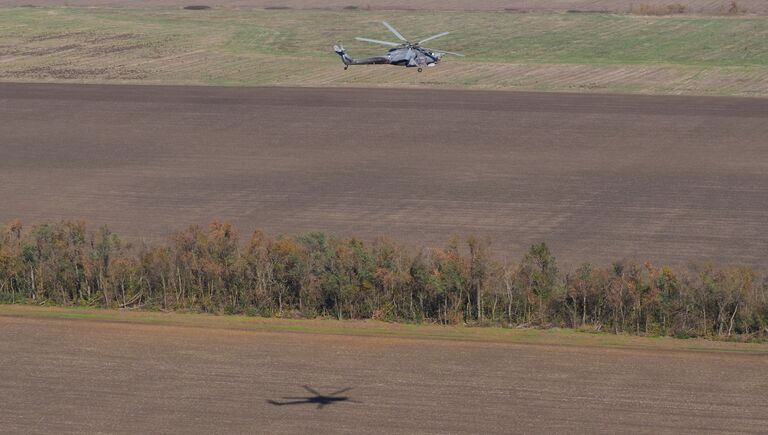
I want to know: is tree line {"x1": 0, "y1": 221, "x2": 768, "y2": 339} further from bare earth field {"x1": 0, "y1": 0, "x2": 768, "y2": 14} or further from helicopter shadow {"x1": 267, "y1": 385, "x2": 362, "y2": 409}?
bare earth field {"x1": 0, "y1": 0, "x2": 768, "y2": 14}

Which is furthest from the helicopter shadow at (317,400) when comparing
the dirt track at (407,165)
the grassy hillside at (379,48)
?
the grassy hillside at (379,48)

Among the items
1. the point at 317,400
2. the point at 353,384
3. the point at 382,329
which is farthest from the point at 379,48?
the point at 317,400

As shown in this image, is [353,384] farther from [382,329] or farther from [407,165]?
[407,165]

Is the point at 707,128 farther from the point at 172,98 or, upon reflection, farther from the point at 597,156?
the point at 172,98

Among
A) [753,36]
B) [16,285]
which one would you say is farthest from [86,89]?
[753,36]

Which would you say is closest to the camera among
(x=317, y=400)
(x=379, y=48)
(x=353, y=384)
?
(x=317, y=400)

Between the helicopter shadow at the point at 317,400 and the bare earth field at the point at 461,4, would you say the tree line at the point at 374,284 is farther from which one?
the bare earth field at the point at 461,4

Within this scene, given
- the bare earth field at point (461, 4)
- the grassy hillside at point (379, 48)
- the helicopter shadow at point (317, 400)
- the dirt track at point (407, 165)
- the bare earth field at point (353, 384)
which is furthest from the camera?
the bare earth field at point (461, 4)
